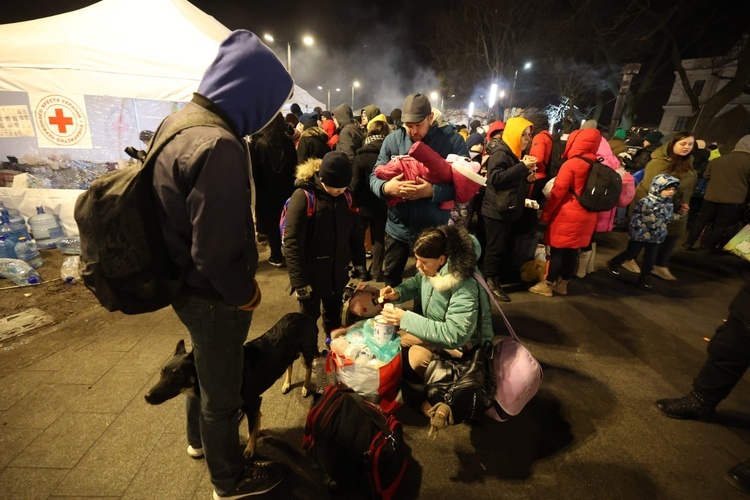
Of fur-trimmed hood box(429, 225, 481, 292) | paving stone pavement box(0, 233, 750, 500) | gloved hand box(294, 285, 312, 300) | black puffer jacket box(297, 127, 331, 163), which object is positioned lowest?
paving stone pavement box(0, 233, 750, 500)

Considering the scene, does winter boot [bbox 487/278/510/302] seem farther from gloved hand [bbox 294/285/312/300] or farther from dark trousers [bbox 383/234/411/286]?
gloved hand [bbox 294/285/312/300]

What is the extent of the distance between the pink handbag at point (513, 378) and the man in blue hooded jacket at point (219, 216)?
1670 mm

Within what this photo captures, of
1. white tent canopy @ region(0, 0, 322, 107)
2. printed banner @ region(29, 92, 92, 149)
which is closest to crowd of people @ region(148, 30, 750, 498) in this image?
white tent canopy @ region(0, 0, 322, 107)

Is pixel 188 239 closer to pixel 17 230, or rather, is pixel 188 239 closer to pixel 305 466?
pixel 305 466

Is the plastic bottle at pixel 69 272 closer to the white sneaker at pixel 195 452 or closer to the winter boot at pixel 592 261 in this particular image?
the white sneaker at pixel 195 452

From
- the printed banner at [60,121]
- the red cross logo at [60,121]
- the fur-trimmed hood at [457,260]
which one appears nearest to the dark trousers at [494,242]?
the fur-trimmed hood at [457,260]

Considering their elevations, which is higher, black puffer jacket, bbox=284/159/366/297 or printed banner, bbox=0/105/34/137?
printed banner, bbox=0/105/34/137

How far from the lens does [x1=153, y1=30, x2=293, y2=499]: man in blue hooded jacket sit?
1364 mm

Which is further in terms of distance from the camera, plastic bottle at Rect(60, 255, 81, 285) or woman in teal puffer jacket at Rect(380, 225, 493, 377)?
plastic bottle at Rect(60, 255, 81, 285)

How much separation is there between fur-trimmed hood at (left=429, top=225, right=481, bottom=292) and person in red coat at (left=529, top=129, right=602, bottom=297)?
260 cm

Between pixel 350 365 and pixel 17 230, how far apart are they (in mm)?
6068

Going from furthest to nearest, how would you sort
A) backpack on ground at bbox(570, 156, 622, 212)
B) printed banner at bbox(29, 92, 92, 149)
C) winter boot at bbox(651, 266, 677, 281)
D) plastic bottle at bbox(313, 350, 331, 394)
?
winter boot at bbox(651, 266, 677, 281), printed banner at bbox(29, 92, 92, 149), backpack on ground at bbox(570, 156, 622, 212), plastic bottle at bbox(313, 350, 331, 394)

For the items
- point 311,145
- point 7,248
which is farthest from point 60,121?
point 311,145

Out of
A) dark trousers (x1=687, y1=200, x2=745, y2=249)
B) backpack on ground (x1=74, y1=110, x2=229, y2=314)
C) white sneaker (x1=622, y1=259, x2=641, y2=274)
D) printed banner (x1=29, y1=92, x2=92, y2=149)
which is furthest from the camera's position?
dark trousers (x1=687, y1=200, x2=745, y2=249)
